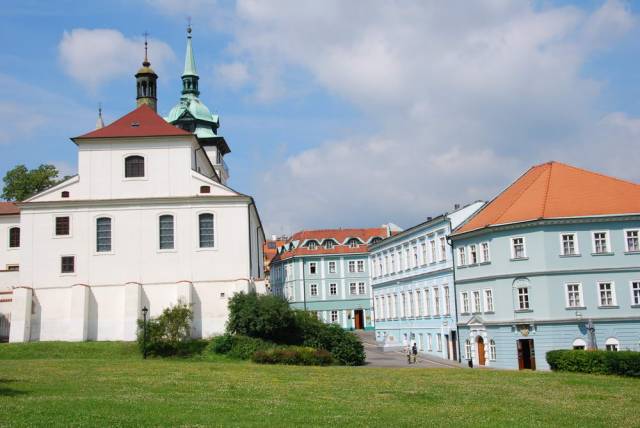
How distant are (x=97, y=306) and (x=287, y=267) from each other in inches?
1738

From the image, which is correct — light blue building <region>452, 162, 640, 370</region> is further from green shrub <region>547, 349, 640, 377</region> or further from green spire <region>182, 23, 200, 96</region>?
green spire <region>182, 23, 200, 96</region>

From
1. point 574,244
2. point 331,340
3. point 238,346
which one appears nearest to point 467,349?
point 574,244

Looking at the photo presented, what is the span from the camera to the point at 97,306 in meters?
41.3

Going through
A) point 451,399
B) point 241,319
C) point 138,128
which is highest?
point 138,128

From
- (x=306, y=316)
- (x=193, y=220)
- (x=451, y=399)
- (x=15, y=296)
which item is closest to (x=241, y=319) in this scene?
(x=306, y=316)

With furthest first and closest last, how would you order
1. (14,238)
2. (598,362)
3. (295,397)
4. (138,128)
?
(14,238) → (138,128) → (598,362) → (295,397)

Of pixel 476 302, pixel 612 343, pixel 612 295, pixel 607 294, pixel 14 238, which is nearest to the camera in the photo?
pixel 612 343

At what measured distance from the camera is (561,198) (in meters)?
43.0

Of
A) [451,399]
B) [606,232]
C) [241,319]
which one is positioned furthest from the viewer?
[606,232]

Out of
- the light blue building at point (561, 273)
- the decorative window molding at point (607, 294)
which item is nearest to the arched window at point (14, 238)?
the light blue building at point (561, 273)

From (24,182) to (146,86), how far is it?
18.1 m

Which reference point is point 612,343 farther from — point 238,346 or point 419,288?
point 238,346

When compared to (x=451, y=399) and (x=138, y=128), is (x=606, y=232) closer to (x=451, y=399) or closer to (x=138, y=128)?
(x=451, y=399)

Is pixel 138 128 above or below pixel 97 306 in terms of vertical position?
above
